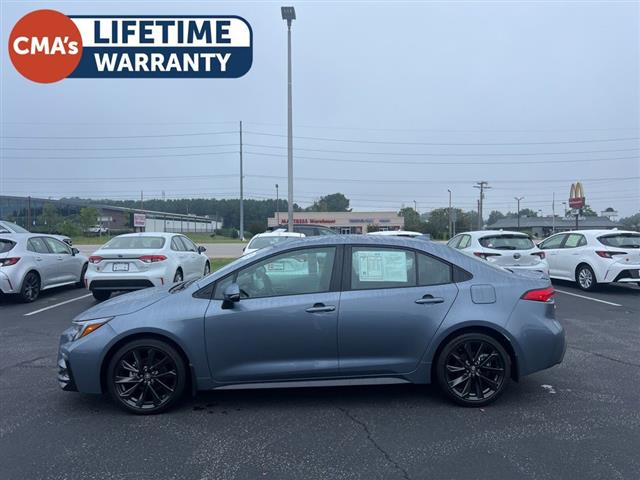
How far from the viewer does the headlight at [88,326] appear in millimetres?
4285

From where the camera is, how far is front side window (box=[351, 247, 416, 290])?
4.47m

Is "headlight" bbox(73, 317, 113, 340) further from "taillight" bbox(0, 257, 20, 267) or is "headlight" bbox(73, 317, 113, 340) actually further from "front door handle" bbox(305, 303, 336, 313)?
"taillight" bbox(0, 257, 20, 267)

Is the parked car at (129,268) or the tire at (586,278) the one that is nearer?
the parked car at (129,268)

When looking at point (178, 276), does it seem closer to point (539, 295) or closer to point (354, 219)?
point (539, 295)

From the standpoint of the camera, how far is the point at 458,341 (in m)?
4.36

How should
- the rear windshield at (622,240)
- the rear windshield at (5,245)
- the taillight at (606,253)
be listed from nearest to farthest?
the rear windshield at (5,245)
the taillight at (606,253)
the rear windshield at (622,240)

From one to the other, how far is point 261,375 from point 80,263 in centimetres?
963

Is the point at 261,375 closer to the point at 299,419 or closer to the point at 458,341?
the point at 299,419

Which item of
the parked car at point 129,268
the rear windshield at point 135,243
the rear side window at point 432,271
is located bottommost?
the parked car at point 129,268

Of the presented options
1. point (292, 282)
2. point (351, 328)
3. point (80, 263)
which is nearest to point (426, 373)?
point (351, 328)

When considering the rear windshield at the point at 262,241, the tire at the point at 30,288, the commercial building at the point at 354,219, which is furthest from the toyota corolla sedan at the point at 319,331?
the commercial building at the point at 354,219

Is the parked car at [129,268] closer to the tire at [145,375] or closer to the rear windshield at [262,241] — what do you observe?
the rear windshield at [262,241]

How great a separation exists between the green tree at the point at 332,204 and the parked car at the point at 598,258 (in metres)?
85.1

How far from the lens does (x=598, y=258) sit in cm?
1116
